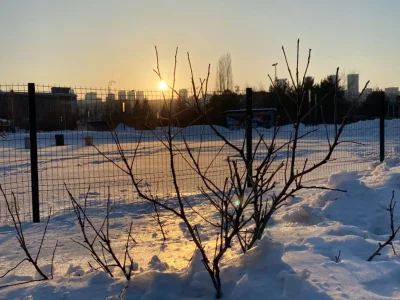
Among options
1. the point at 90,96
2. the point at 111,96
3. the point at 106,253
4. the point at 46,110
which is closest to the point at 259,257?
the point at 106,253

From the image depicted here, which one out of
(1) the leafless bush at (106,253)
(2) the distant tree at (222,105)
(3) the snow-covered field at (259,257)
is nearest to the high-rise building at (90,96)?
(3) the snow-covered field at (259,257)

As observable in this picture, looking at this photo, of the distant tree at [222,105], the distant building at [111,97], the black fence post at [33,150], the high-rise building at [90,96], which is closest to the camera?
the black fence post at [33,150]

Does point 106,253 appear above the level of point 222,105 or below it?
below

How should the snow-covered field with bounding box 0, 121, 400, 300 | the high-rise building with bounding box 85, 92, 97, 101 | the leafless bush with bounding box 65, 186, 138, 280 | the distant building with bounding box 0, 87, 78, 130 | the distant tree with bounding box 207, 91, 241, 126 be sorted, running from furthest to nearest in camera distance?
the distant tree with bounding box 207, 91, 241, 126, the distant building with bounding box 0, 87, 78, 130, the high-rise building with bounding box 85, 92, 97, 101, the leafless bush with bounding box 65, 186, 138, 280, the snow-covered field with bounding box 0, 121, 400, 300

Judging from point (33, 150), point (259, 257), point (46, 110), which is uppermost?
point (46, 110)

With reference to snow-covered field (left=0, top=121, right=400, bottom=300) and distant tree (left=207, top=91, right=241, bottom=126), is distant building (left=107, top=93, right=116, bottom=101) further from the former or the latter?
distant tree (left=207, top=91, right=241, bottom=126)

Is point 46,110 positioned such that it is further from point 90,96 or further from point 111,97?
point 90,96

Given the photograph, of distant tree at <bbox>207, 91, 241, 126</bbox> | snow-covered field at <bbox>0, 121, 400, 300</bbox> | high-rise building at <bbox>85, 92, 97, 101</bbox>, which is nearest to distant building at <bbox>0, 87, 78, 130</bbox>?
high-rise building at <bbox>85, 92, 97, 101</bbox>

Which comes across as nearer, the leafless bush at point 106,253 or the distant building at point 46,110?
the leafless bush at point 106,253

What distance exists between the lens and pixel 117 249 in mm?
4672

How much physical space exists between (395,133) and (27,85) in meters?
23.8

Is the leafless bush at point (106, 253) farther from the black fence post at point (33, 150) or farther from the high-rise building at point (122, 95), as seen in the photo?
the high-rise building at point (122, 95)

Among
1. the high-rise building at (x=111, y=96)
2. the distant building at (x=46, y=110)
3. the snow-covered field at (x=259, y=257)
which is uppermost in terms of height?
the high-rise building at (x=111, y=96)

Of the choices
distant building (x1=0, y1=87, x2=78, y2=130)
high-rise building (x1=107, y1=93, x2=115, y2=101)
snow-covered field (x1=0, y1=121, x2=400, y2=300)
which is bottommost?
snow-covered field (x1=0, y1=121, x2=400, y2=300)
